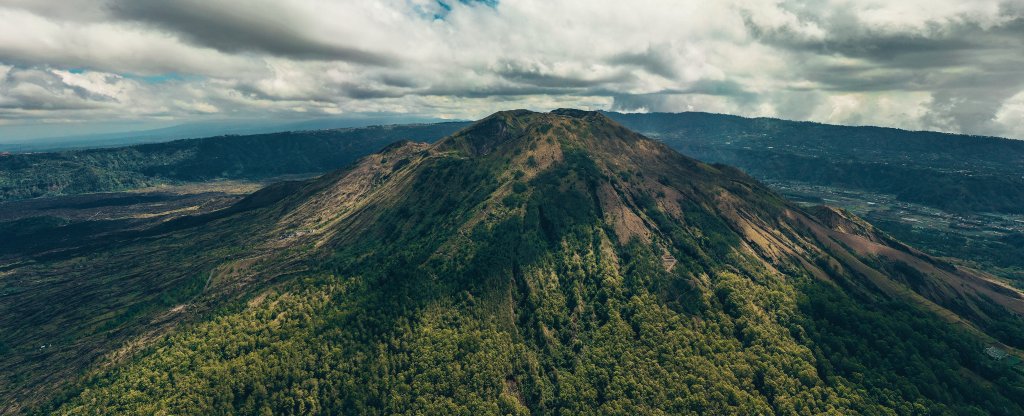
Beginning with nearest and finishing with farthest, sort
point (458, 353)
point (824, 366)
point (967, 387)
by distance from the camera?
point (967, 387) → point (824, 366) → point (458, 353)

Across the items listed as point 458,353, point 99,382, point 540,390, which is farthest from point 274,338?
A: point 540,390

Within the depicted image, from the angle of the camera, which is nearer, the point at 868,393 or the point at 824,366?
the point at 868,393

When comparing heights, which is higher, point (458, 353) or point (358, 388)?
point (458, 353)

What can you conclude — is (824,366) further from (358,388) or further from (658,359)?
(358,388)

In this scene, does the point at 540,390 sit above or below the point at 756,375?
below

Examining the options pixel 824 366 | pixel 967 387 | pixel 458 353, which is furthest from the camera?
pixel 458 353

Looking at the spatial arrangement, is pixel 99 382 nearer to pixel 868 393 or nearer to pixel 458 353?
pixel 458 353

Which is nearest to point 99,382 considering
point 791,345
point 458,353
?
point 458,353

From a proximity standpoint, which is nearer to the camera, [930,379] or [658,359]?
[930,379]
